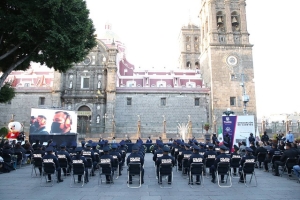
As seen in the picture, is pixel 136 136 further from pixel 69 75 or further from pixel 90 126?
pixel 69 75

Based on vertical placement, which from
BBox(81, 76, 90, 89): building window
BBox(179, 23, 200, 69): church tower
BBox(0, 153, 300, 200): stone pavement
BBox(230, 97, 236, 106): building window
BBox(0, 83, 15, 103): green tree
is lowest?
BBox(0, 153, 300, 200): stone pavement

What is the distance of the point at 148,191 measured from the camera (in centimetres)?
897

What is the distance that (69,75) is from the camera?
39.7 metres

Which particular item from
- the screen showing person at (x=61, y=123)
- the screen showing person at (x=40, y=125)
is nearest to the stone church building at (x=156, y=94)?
the screen showing person at (x=61, y=123)

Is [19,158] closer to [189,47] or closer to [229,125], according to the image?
[229,125]

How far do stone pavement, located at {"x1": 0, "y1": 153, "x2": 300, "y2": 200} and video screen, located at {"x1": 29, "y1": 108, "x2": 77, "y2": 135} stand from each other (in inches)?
500

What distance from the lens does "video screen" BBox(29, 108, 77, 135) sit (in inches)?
909

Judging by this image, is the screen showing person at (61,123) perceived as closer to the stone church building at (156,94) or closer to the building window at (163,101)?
the stone church building at (156,94)

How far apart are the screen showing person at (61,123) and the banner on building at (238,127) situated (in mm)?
16333

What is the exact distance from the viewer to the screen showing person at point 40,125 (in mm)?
23062

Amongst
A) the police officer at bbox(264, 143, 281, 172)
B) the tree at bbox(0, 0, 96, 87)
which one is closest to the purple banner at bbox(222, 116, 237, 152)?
the police officer at bbox(264, 143, 281, 172)

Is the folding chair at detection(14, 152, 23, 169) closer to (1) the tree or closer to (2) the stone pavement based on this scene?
(2) the stone pavement

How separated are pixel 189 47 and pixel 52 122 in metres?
42.4

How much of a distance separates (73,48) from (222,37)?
32.4m
